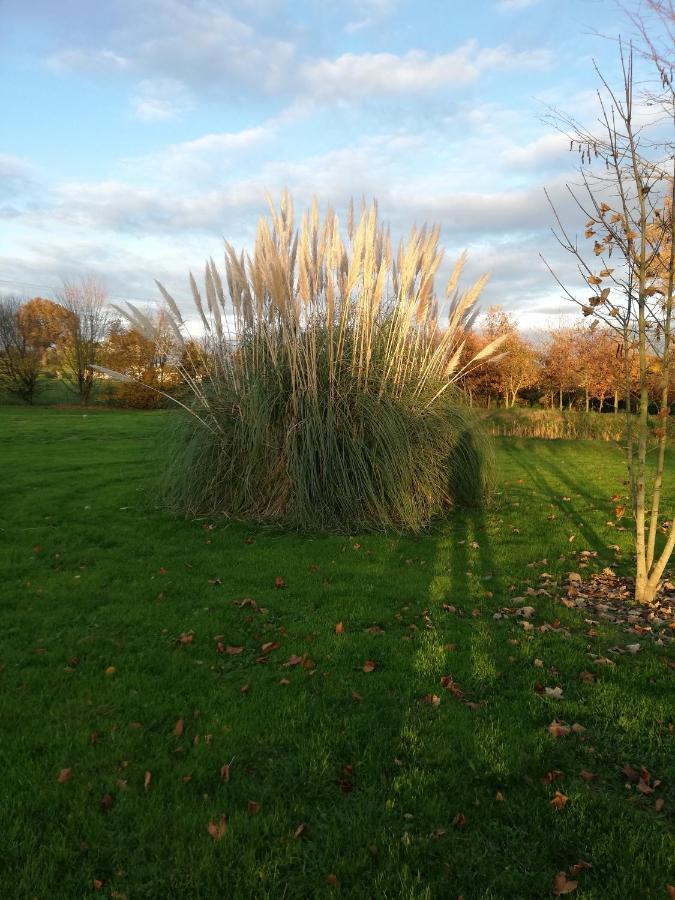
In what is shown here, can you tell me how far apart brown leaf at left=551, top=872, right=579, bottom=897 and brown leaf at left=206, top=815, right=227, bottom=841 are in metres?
1.12

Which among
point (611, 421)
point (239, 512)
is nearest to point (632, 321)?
point (239, 512)

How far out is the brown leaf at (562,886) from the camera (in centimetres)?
179

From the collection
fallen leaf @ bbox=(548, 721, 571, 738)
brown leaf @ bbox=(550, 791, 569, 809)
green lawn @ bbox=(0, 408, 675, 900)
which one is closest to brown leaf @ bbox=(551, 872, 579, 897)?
green lawn @ bbox=(0, 408, 675, 900)

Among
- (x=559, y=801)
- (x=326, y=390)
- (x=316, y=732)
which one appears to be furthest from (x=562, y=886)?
(x=326, y=390)

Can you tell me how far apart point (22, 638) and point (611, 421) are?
61.0 ft

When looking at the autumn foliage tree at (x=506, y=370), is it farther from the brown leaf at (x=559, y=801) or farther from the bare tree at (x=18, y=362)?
the brown leaf at (x=559, y=801)

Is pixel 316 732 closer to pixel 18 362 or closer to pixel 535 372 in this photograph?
pixel 535 372

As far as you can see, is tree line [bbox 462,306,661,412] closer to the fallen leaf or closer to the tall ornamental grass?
the tall ornamental grass

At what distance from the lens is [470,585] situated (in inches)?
183

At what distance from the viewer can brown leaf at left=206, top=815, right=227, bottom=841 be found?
2.02 meters

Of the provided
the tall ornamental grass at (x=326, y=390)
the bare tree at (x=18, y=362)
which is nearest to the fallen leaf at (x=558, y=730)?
the tall ornamental grass at (x=326, y=390)

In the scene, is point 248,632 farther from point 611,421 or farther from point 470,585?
point 611,421

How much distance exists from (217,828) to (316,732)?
0.67 m

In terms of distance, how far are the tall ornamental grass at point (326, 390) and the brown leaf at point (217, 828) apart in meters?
3.94
